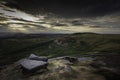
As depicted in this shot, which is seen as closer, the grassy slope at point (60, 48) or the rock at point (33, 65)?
the rock at point (33, 65)

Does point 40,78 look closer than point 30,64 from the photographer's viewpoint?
Yes

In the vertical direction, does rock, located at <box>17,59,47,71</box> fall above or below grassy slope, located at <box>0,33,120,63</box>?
above

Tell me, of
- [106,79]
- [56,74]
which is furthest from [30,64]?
[106,79]

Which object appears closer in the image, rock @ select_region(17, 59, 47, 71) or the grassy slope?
rock @ select_region(17, 59, 47, 71)

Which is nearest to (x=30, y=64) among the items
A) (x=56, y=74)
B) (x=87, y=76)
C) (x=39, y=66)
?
(x=39, y=66)

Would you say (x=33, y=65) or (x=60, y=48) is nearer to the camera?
(x=33, y=65)

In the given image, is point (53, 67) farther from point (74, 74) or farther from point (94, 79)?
point (94, 79)

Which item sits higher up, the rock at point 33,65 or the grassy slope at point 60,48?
the rock at point 33,65

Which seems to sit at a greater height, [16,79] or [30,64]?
[30,64]

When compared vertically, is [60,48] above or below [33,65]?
below

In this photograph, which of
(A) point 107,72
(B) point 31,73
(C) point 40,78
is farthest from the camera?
(A) point 107,72

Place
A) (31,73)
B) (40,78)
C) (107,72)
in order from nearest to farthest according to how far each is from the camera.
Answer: (40,78) → (31,73) → (107,72)
